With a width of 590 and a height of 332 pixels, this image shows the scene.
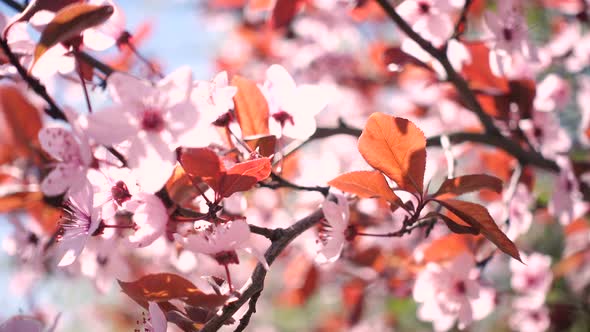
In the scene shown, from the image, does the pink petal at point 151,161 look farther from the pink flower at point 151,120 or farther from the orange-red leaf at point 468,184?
the orange-red leaf at point 468,184

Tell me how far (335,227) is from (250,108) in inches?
7.7

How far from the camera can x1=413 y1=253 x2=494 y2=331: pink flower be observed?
1.00 metres

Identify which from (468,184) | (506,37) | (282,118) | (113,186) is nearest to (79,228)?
(113,186)

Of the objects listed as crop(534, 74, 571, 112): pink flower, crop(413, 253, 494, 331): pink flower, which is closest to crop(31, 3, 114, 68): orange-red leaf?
crop(413, 253, 494, 331): pink flower

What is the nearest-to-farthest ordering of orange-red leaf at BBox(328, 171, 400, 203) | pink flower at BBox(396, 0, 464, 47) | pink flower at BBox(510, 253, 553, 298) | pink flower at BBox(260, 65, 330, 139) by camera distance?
1. orange-red leaf at BBox(328, 171, 400, 203)
2. pink flower at BBox(260, 65, 330, 139)
3. pink flower at BBox(396, 0, 464, 47)
4. pink flower at BBox(510, 253, 553, 298)

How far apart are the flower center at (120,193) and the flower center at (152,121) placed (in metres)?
0.12

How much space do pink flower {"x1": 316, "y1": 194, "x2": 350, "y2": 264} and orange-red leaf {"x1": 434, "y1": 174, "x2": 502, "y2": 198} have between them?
0.12m

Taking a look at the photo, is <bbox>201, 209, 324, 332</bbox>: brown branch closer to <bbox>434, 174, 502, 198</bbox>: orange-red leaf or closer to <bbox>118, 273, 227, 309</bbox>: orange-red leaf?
<bbox>118, 273, 227, 309</bbox>: orange-red leaf

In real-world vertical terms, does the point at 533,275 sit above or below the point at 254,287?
below

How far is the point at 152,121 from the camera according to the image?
0.64 meters

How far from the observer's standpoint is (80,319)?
4199mm

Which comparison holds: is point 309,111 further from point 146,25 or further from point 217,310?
point 146,25

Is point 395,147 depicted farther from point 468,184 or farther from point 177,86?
point 177,86

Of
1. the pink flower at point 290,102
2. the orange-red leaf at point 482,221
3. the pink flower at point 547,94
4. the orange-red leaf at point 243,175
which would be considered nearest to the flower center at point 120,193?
the orange-red leaf at point 243,175
